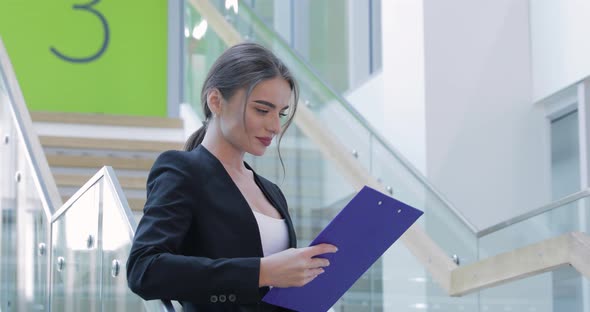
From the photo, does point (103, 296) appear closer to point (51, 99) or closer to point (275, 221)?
point (275, 221)

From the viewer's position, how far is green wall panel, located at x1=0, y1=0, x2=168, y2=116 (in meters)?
12.2

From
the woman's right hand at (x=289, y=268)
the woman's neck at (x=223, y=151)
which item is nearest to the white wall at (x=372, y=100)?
the woman's neck at (x=223, y=151)

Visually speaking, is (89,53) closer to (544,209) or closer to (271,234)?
(544,209)

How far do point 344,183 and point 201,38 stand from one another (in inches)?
101

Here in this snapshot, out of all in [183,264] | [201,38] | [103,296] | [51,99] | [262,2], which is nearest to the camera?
[183,264]

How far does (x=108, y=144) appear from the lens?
352 inches

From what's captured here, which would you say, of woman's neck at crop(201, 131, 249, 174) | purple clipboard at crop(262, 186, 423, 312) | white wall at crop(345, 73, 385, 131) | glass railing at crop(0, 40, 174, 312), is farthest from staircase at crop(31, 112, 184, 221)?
purple clipboard at crop(262, 186, 423, 312)

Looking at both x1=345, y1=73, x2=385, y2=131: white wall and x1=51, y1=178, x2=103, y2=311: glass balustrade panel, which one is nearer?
x1=51, y1=178, x2=103, y2=311: glass balustrade panel

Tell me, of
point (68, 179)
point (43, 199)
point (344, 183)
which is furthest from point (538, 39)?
point (43, 199)

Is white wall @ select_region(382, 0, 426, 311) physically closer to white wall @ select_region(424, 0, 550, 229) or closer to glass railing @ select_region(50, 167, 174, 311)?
white wall @ select_region(424, 0, 550, 229)

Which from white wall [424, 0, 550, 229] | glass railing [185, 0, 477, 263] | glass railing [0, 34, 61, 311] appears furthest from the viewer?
white wall [424, 0, 550, 229]

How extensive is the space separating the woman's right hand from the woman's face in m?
0.27

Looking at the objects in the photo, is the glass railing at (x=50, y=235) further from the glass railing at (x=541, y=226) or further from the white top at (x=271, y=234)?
the glass railing at (x=541, y=226)

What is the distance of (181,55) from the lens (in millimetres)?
12523
